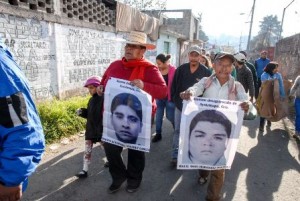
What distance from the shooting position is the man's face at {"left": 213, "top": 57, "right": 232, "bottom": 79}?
11.3ft

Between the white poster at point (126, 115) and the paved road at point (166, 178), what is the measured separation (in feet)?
2.51

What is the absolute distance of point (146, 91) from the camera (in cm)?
358

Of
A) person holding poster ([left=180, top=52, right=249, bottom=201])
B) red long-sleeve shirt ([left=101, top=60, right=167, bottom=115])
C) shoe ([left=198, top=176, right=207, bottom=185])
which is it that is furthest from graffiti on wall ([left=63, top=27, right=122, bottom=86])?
person holding poster ([left=180, top=52, right=249, bottom=201])

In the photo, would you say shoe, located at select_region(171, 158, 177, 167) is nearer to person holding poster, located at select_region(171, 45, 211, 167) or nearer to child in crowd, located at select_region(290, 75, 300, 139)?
person holding poster, located at select_region(171, 45, 211, 167)

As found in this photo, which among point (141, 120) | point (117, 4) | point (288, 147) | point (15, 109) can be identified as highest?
point (117, 4)

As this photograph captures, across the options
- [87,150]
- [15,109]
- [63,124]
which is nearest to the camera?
[15,109]

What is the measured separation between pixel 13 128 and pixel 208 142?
7.95 feet

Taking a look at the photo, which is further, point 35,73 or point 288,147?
point 35,73

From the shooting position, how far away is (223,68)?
3.46m

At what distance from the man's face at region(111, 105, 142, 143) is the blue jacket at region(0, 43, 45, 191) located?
207 centimetres

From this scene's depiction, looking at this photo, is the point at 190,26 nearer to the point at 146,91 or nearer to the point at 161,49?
the point at 161,49

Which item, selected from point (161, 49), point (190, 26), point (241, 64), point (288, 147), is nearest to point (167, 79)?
point (241, 64)

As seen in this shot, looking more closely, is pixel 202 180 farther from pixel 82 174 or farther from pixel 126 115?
pixel 82 174

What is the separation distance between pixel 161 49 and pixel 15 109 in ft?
52.8
